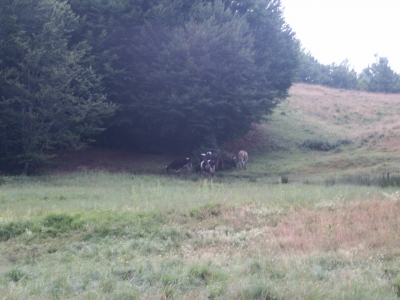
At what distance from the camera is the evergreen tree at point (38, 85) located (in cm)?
2689

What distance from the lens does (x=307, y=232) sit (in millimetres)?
13250

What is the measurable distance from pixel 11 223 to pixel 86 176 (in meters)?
12.3

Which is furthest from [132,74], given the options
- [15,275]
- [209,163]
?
[15,275]

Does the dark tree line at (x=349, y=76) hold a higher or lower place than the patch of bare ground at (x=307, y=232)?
higher

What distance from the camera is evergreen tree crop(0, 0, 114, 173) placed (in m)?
26.9

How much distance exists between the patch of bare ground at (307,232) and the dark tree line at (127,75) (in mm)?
16045

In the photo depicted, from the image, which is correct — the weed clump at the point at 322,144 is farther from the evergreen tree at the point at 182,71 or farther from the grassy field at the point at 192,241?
the grassy field at the point at 192,241

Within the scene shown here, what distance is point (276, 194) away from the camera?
1792 cm

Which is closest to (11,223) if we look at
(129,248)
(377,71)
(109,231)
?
(109,231)

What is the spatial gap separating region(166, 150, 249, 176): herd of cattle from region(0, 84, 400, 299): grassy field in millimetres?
4037

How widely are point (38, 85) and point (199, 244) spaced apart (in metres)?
18.9

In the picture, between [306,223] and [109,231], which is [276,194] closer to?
[306,223]

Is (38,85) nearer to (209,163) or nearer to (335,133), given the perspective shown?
(209,163)

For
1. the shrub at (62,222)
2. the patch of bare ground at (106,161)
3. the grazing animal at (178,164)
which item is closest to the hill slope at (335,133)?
the grazing animal at (178,164)
